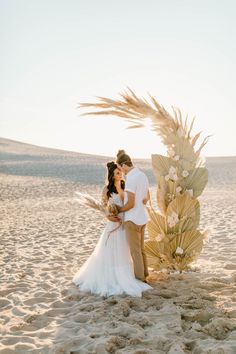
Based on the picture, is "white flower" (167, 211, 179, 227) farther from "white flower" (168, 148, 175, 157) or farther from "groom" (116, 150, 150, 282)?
"white flower" (168, 148, 175, 157)

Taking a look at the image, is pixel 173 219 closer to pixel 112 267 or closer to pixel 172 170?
pixel 172 170

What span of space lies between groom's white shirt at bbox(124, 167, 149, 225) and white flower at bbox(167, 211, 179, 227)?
2.03 ft

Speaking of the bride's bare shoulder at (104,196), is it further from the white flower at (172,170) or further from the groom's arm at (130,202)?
the white flower at (172,170)

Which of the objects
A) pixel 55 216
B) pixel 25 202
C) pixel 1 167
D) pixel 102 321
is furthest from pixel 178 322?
pixel 1 167

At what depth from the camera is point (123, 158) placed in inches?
236

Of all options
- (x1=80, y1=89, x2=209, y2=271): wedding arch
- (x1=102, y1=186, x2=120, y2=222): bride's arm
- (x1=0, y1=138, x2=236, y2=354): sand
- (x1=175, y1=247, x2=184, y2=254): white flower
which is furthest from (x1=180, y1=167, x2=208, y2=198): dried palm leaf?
(x1=0, y1=138, x2=236, y2=354): sand

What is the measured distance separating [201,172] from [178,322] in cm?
260

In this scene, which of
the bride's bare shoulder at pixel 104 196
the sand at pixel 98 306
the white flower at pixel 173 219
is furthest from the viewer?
the white flower at pixel 173 219

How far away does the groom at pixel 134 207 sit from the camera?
231 inches

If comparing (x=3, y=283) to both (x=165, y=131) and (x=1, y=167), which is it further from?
(x=1, y=167)

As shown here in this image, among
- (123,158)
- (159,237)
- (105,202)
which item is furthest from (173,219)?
(123,158)

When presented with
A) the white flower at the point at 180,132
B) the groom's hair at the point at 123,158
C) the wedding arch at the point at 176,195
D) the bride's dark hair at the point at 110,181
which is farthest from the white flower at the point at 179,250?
the white flower at the point at 180,132

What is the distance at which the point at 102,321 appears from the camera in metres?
4.95

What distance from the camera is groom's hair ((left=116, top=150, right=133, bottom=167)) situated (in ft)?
19.6
